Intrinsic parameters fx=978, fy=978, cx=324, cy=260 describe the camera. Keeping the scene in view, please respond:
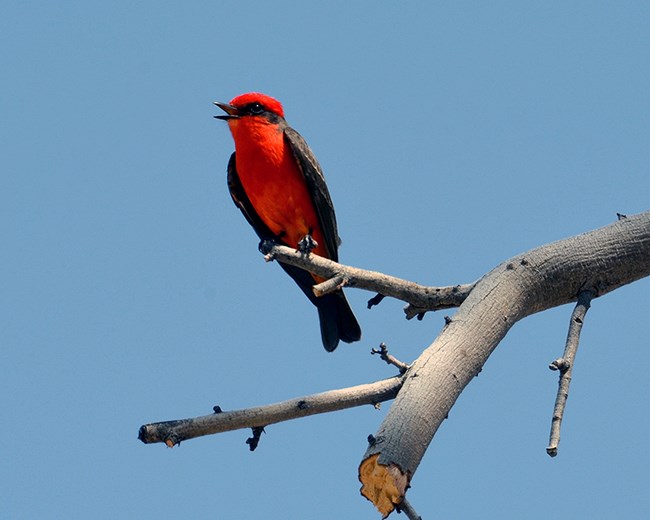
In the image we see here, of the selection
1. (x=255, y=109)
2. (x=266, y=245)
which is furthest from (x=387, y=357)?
(x=255, y=109)

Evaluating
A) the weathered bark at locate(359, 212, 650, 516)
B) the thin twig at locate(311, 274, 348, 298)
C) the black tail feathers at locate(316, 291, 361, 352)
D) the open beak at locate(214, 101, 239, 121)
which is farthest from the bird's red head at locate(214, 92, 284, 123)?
the weathered bark at locate(359, 212, 650, 516)

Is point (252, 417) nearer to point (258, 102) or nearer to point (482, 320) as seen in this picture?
point (482, 320)

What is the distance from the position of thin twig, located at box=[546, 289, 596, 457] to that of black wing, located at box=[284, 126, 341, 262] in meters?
3.37

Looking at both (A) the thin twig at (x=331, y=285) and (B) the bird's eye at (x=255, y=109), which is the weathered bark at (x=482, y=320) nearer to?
(A) the thin twig at (x=331, y=285)

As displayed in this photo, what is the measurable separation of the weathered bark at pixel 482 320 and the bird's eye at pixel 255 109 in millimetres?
3937

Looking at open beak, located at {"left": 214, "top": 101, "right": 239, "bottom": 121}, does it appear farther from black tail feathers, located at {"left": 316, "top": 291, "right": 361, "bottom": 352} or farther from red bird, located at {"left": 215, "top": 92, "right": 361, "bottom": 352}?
black tail feathers, located at {"left": 316, "top": 291, "right": 361, "bottom": 352}

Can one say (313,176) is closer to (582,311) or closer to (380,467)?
(582,311)

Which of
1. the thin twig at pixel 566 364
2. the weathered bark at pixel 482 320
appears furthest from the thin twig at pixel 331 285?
the thin twig at pixel 566 364

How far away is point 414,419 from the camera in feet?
11.7

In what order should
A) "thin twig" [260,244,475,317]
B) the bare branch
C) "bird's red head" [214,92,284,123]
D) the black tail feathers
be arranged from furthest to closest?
"bird's red head" [214,92,284,123] < the black tail feathers < "thin twig" [260,244,475,317] < the bare branch

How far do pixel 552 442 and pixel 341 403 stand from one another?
0.93 metres

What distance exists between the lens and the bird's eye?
7.85 m

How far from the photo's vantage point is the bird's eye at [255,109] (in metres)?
7.85

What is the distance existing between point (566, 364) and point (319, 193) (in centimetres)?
388
